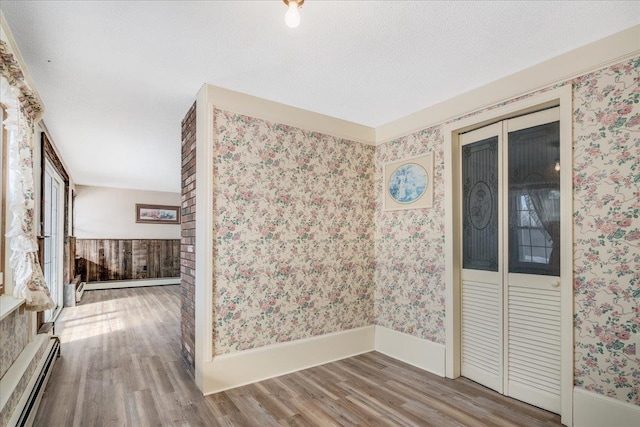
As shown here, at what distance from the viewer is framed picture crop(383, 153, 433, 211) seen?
123 inches

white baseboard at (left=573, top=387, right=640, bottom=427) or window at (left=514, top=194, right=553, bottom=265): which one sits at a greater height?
window at (left=514, top=194, right=553, bottom=265)

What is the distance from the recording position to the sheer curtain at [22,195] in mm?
2088

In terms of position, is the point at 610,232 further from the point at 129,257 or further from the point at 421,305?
the point at 129,257

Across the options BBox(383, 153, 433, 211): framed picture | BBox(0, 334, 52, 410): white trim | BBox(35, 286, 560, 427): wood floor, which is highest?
BBox(383, 153, 433, 211): framed picture

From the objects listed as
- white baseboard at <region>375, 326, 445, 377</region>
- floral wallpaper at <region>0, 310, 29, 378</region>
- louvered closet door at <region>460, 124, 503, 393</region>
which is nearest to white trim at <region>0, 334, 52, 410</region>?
floral wallpaper at <region>0, 310, 29, 378</region>

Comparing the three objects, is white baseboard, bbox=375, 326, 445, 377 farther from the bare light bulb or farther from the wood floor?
the bare light bulb

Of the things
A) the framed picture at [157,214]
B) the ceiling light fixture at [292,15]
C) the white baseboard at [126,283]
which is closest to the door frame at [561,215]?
the ceiling light fixture at [292,15]

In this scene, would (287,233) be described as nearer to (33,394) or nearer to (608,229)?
(33,394)

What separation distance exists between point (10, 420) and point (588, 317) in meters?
3.47

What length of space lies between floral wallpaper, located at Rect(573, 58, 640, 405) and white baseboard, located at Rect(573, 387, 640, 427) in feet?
0.14

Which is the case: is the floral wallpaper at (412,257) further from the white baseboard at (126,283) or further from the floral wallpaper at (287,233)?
the white baseboard at (126,283)

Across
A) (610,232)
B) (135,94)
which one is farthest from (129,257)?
(610,232)

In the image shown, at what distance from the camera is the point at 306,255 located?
3.17m

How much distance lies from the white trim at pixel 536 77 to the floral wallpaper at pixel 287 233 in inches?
32.5
